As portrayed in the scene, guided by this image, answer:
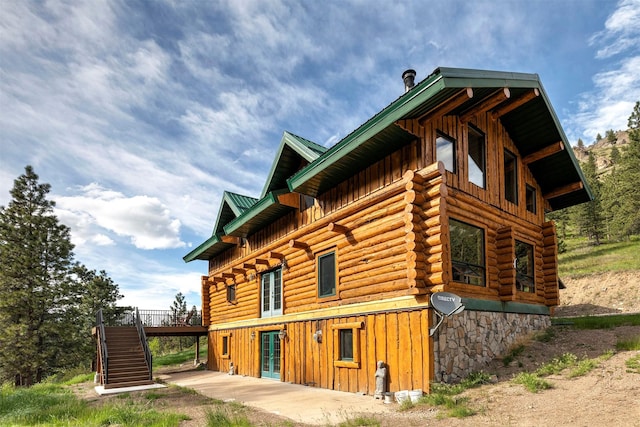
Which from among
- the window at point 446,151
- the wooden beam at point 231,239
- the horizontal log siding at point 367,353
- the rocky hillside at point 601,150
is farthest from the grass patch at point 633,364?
the rocky hillside at point 601,150

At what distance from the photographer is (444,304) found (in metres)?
9.56

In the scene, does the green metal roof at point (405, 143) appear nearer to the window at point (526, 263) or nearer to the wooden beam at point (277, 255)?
the wooden beam at point (277, 255)

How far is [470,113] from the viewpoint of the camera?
1192cm

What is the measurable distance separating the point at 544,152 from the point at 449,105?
21.9 feet

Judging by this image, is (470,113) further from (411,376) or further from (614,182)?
(614,182)

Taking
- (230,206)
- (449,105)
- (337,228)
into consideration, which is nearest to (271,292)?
(230,206)

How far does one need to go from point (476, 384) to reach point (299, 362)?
651cm

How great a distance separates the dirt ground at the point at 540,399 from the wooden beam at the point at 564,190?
5.52m

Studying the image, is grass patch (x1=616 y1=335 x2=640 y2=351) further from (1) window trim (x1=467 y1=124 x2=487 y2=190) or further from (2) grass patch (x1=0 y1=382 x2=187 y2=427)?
(2) grass patch (x1=0 y1=382 x2=187 y2=427)

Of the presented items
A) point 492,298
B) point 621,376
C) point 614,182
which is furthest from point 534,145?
point 614,182

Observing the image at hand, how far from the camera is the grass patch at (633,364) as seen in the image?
8755 mm

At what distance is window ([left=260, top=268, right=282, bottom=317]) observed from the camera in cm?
1725

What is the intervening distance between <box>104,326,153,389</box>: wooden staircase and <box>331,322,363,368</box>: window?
8570 mm

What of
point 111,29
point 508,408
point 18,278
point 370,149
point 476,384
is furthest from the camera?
point 18,278
